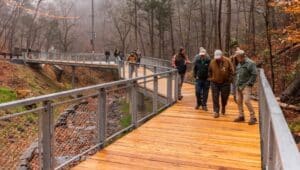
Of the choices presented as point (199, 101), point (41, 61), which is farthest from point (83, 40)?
point (199, 101)

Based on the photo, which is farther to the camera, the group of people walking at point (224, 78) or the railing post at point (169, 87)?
the railing post at point (169, 87)

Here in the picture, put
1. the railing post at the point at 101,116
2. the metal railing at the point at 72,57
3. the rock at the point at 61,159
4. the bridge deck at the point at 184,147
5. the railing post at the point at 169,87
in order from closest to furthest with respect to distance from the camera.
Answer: the rock at the point at 61,159, the bridge deck at the point at 184,147, the railing post at the point at 101,116, the railing post at the point at 169,87, the metal railing at the point at 72,57

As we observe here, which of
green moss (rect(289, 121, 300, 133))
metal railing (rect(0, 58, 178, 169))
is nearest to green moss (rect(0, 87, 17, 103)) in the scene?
metal railing (rect(0, 58, 178, 169))

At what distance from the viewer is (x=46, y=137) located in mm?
5102

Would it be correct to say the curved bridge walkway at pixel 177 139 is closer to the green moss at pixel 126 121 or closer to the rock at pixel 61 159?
the rock at pixel 61 159

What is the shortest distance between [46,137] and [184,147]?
9.59ft

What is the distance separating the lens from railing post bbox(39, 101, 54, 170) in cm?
504

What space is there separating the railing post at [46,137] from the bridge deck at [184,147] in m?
0.70

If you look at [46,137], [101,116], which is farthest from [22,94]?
[46,137]

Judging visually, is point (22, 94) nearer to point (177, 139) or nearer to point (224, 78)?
point (224, 78)

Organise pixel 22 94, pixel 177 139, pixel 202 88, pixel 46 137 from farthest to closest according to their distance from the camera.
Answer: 1. pixel 22 94
2. pixel 202 88
3. pixel 177 139
4. pixel 46 137

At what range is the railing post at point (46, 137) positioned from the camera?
5.04 meters

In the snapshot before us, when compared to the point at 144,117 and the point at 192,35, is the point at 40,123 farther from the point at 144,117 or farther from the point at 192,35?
the point at 192,35

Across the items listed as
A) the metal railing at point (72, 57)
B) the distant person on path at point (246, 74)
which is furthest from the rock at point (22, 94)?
the distant person on path at point (246, 74)
